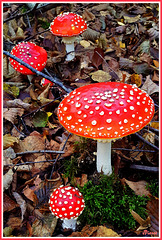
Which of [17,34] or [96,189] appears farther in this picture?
[17,34]

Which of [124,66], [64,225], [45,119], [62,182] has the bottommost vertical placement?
[64,225]

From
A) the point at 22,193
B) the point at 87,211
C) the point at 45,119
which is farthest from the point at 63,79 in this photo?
the point at 87,211

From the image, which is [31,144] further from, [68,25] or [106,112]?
[68,25]

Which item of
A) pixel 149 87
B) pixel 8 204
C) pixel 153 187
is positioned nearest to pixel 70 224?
pixel 8 204

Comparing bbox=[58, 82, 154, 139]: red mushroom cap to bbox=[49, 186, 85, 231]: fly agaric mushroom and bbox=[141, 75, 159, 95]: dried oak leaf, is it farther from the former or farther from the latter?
bbox=[141, 75, 159, 95]: dried oak leaf

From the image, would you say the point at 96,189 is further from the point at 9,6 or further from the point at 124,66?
the point at 9,6

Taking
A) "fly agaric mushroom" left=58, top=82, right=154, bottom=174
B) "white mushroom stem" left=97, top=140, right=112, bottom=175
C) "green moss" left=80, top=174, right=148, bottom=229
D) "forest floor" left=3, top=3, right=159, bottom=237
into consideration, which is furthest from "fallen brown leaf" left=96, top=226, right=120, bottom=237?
"fly agaric mushroom" left=58, top=82, right=154, bottom=174
